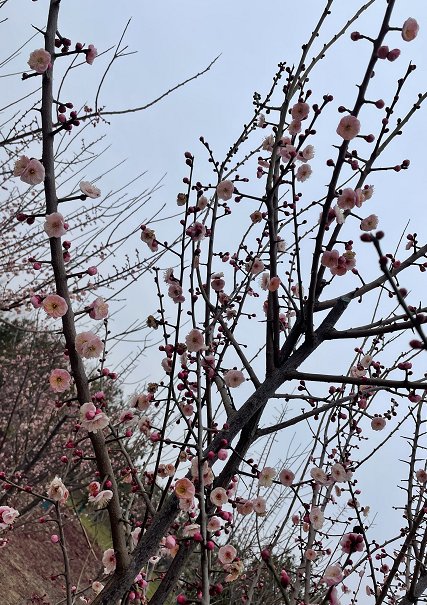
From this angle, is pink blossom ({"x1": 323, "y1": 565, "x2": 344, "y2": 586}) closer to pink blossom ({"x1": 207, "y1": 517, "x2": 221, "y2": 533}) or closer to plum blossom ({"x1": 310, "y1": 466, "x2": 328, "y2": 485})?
pink blossom ({"x1": 207, "y1": 517, "x2": 221, "y2": 533})

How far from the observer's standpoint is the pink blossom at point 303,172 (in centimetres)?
269

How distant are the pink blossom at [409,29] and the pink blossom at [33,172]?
134cm

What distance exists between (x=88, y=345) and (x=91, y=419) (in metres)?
0.26

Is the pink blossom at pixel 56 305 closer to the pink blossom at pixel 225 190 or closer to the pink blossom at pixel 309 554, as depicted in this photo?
the pink blossom at pixel 225 190

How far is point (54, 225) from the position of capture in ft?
6.10

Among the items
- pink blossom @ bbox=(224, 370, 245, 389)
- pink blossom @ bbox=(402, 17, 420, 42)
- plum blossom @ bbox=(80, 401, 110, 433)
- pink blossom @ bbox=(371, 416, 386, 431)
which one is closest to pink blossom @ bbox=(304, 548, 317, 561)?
pink blossom @ bbox=(371, 416, 386, 431)

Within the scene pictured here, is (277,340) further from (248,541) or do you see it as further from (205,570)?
(248,541)

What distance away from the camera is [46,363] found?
19.7ft

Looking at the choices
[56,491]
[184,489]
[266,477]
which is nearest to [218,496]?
[184,489]

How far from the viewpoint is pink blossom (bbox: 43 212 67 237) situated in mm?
1854

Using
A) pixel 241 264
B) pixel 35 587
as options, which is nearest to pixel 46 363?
pixel 241 264

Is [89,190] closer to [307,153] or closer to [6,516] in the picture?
[307,153]

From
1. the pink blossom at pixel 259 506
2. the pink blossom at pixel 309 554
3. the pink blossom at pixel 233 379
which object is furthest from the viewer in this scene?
the pink blossom at pixel 309 554

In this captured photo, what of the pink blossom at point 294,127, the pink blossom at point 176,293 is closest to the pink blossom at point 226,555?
the pink blossom at point 176,293
